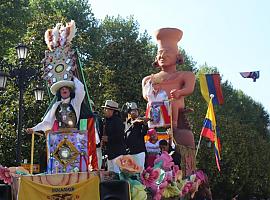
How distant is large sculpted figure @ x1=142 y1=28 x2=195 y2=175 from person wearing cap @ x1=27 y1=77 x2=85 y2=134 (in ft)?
12.0

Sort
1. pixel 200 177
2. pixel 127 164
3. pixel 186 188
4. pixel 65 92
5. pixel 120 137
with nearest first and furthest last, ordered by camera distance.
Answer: pixel 127 164, pixel 65 92, pixel 120 137, pixel 186 188, pixel 200 177

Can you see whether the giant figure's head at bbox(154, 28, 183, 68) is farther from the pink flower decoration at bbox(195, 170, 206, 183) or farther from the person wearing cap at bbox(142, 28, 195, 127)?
the pink flower decoration at bbox(195, 170, 206, 183)

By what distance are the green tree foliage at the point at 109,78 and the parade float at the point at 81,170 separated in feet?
31.4

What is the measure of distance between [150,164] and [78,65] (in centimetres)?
241

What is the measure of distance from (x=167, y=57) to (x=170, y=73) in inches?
16.6

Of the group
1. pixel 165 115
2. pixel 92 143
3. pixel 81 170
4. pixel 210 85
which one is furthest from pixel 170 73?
pixel 81 170

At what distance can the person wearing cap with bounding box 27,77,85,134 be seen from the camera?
8961 millimetres

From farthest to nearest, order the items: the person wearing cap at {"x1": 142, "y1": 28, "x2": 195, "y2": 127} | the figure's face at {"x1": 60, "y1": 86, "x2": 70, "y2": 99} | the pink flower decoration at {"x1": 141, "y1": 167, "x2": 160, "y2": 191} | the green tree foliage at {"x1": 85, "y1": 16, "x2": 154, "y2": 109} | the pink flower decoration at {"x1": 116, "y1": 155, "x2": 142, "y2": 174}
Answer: the green tree foliage at {"x1": 85, "y1": 16, "x2": 154, "y2": 109} < the person wearing cap at {"x1": 142, "y1": 28, "x2": 195, "y2": 127} < the figure's face at {"x1": 60, "y1": 86, "x2": 70, "y2": 99} < the pink flower decoration at {"x1": 141, "y1": 167, "x2": 160, "y2": 191} < the pink flower decoration at {"x1": 116, "y1": 155, "x2": 142, "y2": 174}

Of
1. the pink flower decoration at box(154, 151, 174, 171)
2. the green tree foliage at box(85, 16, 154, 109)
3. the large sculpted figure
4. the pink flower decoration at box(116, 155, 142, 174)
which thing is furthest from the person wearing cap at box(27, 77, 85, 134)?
the green tree foliage at box(85, 16, 154, 109)

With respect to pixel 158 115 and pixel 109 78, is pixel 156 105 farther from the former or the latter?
pixel 109 78

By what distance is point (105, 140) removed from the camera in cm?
938

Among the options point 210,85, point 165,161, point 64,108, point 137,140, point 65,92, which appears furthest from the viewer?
point 210,85

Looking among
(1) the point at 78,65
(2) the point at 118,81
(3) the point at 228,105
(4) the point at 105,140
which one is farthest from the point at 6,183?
(3) the point at 228,105

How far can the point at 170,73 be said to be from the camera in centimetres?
1341
